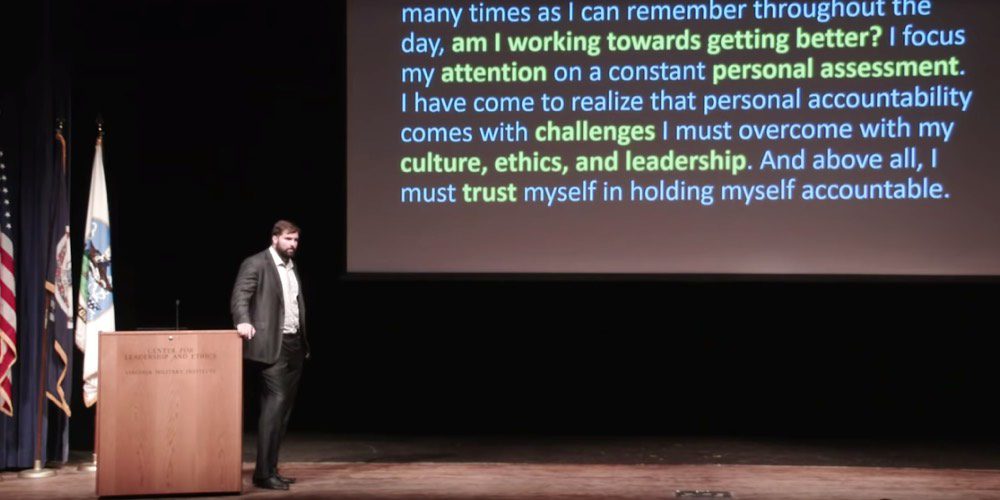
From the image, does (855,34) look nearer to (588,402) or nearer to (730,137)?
(730,137)

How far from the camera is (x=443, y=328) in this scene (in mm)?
6391

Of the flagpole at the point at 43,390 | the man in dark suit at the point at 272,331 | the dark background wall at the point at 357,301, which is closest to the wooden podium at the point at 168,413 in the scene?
the man in dark suit at the point at 272,331

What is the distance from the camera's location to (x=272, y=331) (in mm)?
4637

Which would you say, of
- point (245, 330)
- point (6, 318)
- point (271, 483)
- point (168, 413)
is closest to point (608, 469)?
point (271, 483)

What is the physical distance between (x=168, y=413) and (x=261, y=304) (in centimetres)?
59

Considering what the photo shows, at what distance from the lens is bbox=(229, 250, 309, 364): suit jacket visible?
15.1ft

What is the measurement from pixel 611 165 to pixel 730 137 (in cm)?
65

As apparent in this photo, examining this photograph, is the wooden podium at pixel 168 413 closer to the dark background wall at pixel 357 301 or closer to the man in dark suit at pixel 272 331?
the man in dark suit at pixel 272 331

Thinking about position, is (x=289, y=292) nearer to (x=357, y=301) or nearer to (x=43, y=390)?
(x=43, y=390)

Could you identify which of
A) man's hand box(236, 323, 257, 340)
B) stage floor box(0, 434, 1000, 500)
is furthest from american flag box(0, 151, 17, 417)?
man's hand box(236, 323, 257, 340)

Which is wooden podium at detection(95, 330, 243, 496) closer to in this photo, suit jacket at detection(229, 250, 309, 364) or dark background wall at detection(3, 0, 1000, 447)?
suit jacket at detection(229, 250, 309, 364)

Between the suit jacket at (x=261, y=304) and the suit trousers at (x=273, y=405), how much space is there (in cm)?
6

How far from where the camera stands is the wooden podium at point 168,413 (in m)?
4.43

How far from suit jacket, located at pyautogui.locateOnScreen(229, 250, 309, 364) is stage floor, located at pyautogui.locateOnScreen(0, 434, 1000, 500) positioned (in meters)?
0.62
